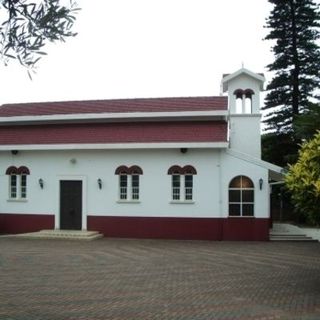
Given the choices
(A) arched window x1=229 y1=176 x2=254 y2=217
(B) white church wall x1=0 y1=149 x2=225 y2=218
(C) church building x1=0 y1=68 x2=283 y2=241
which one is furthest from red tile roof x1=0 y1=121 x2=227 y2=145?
(A) arched window x1=229 y1=176 x2=254 y2=217

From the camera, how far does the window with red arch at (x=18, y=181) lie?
2422 centimetres

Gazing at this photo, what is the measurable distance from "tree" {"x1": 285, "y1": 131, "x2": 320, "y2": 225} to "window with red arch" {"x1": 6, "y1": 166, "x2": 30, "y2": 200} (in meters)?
15.2

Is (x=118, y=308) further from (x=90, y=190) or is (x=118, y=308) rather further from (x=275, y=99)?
(x=275, y=99)

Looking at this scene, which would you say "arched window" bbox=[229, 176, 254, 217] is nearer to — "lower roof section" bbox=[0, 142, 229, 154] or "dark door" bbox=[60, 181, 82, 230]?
"lower roof section" bbox=[0, 142, 229, 154]

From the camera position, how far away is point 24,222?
24016mm

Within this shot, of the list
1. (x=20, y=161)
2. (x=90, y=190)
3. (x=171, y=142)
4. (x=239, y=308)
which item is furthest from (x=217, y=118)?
(x=239, y=308)

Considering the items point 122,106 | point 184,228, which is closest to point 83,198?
point 184,228

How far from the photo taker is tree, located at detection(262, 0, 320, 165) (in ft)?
116

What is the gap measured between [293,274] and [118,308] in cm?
600

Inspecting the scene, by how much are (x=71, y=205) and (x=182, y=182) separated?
17.0ft

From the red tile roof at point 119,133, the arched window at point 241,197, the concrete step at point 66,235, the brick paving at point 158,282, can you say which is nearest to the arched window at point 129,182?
the red tile roof at point 119,133

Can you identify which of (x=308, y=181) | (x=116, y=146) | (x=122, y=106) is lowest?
(x=308, y=181)

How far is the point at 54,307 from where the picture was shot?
9.62m

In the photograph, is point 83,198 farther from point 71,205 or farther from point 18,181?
point 18,181
